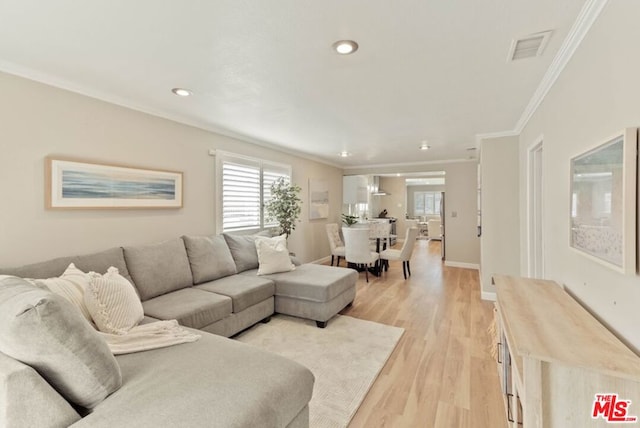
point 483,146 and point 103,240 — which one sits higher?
point 483,146

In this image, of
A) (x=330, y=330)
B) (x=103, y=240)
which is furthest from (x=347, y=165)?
(x=103, y=240)

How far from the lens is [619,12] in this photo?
1287 mm

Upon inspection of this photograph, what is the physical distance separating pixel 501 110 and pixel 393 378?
2920 millimetres

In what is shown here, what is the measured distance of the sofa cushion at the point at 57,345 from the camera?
1104 millimetres

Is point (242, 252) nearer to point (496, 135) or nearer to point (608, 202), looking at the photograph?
point (608, 202)

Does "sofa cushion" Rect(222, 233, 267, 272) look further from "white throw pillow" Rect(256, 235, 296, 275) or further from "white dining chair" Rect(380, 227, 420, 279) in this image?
"white dining chair" Rect(380, 227, 420, 279)

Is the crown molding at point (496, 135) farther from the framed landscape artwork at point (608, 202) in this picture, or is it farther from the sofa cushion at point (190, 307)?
the sofa cushion at point (190, 307)

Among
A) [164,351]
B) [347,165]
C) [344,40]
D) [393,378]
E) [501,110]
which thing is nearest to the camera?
[164,351]

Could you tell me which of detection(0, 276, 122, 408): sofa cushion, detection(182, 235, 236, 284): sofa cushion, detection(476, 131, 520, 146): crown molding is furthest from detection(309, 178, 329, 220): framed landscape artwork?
detection(0, 276, 122, 408): sofa cushion

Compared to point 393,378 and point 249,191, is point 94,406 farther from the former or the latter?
point 249,191

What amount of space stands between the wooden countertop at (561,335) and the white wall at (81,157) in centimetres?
332

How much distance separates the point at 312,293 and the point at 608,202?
2526 mm

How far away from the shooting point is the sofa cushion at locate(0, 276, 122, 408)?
3.62 feet

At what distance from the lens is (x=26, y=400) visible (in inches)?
41.3
